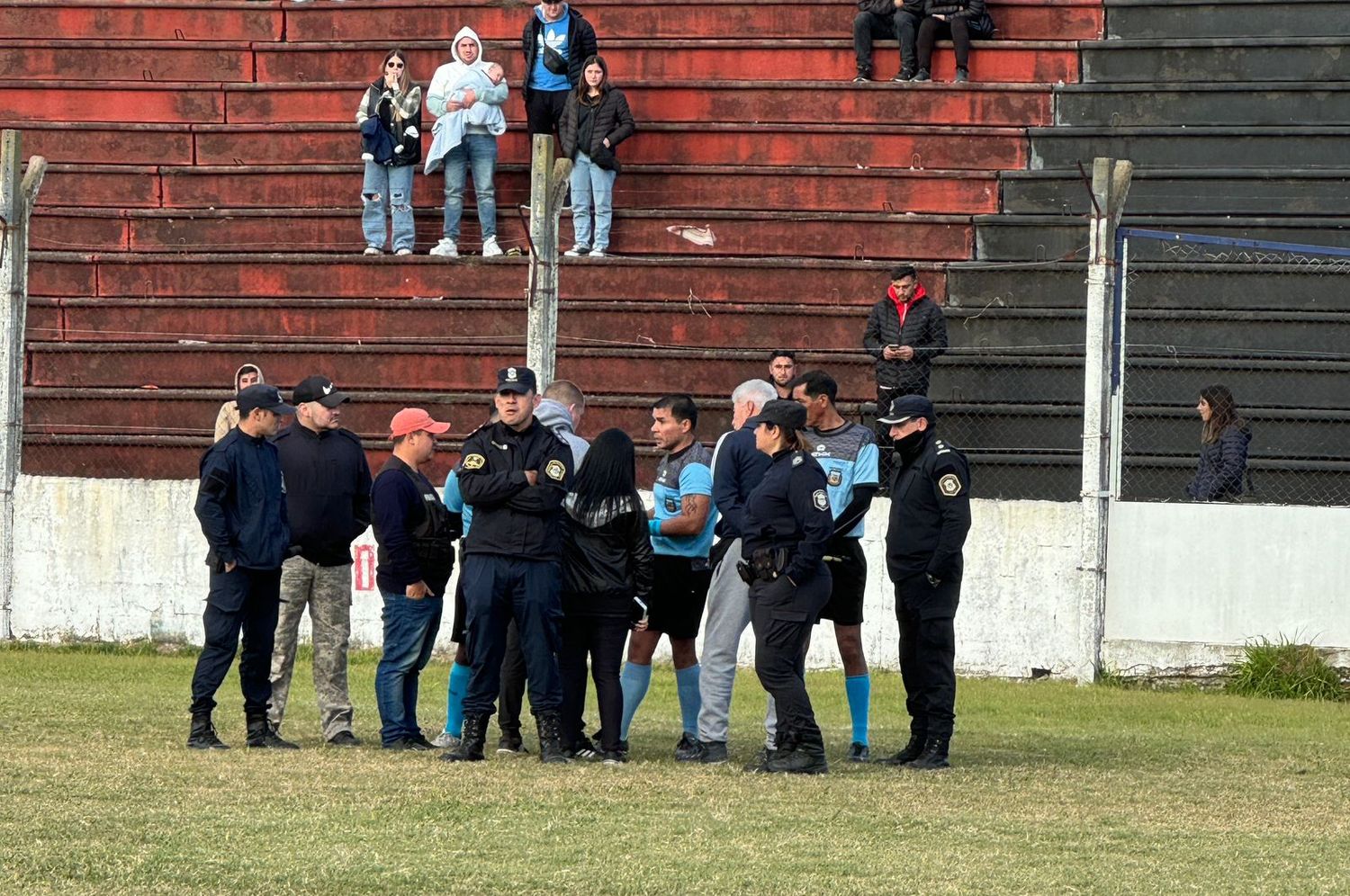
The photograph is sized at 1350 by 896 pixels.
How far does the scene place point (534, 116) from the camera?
1855 cm

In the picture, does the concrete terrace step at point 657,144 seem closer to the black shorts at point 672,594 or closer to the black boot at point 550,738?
the black shorts at point 672,594

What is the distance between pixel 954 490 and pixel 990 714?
2.78 meters

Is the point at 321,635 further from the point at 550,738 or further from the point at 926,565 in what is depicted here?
the point at 926,565

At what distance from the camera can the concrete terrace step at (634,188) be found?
1784 cm

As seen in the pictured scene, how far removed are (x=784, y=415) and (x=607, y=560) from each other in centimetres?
113

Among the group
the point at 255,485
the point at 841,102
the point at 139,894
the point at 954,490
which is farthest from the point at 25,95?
the point at 139,894

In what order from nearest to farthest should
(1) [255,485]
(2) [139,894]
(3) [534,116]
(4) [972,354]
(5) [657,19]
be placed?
(2) [139,894] → (1) [255,485] → (4) [972,354] → (3) [534,116] → (5) [657,19]

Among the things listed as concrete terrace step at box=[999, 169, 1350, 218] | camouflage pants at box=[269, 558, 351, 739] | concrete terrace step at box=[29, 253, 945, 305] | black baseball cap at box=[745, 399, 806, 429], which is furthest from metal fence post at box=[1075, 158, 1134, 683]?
camouflage pants at box=[269, 558, 351, 739]

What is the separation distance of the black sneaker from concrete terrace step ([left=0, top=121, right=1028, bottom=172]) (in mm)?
8716

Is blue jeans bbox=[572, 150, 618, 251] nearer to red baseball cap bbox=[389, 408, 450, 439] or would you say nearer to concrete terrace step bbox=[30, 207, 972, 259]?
concrete terrace step bbox=[30, 207, 972, 259]

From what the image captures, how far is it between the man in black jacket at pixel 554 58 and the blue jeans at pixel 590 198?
2.89 ft

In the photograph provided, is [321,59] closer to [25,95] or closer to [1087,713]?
[25,95]

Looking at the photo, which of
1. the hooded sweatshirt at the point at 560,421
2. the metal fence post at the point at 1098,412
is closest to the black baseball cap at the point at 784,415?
the hooded sweatshirt at the point at 560,421

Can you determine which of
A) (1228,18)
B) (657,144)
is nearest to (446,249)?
(657,144)
